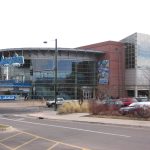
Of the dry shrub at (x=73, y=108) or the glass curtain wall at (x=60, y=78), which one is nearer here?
the dry shrub at (x=73, y=108)

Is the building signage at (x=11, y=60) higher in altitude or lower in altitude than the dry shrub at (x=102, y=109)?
higher

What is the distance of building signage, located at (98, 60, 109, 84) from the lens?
93662 millimetres

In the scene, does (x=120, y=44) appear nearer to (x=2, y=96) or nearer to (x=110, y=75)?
(x=110, y=75)

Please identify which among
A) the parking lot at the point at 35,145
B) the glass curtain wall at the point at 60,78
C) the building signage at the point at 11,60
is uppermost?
the building signage at the point at 11,60

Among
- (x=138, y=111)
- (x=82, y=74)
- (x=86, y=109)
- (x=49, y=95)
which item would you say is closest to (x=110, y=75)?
(x=82, y=74)

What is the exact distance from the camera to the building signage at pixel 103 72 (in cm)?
9366

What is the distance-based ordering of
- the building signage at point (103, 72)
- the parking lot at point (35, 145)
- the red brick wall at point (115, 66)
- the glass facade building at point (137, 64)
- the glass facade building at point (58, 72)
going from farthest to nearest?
the building signage at point (103, 72) < the red brick wall at point (115, 66) < the glass facade building at point (58, 72) < the glass facade building at point (137, 64) < the parking lot at point (35, 145)

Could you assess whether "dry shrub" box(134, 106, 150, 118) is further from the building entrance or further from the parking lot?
the building entrance

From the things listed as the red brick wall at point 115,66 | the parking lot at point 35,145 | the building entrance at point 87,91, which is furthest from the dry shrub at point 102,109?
the building entrance at point 87,91

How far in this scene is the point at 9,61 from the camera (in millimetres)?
89750

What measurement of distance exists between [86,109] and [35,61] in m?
52.0

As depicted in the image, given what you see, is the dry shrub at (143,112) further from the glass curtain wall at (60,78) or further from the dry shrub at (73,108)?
the glass curtain wall at (60,78)

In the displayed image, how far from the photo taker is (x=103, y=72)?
3738 inches

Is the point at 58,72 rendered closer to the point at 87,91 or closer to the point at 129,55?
the point at 87,91
